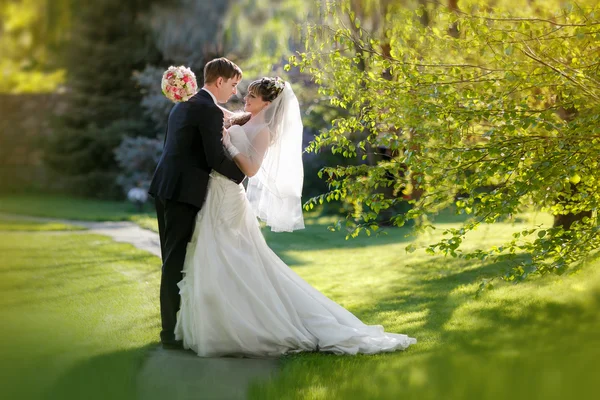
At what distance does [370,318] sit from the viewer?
5516 mm

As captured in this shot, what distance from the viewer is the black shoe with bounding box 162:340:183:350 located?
405 centimetres

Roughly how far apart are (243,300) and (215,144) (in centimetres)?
92

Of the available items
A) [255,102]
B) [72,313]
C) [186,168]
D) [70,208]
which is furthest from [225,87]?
[70,208]

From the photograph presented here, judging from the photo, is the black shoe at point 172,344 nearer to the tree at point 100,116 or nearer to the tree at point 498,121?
the tree at point 498,121

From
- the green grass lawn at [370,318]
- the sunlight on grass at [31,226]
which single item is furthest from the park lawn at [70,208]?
the green grass lawn at [370,318]

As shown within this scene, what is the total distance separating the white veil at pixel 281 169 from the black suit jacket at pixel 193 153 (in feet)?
0.98

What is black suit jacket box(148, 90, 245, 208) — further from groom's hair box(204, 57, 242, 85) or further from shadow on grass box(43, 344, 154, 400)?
shadow on grass box(43, 344, 154, 400)

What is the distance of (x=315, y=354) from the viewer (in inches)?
155

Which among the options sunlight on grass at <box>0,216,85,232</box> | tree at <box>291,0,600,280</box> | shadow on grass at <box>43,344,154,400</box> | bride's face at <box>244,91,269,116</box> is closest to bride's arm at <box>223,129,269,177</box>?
bride's face at <box>244,91,269,116</box>

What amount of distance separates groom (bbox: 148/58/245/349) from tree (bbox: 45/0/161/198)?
1260cm

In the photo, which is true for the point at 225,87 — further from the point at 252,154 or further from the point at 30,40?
the point at 30,40

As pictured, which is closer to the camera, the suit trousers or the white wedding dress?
the white wedding dress

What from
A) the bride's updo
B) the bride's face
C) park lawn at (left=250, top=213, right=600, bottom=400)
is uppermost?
the bride's updo

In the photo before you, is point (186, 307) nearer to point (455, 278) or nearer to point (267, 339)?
point (267, 339)
